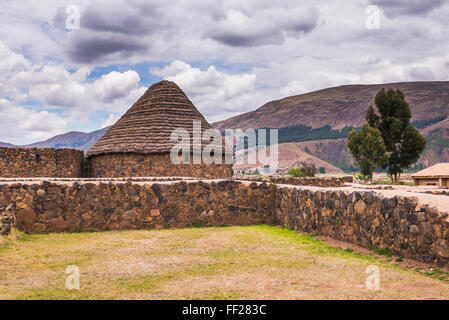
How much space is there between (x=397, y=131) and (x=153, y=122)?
34543 mm

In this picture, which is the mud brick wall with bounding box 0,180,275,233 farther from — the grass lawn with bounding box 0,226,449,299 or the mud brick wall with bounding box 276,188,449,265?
the mud brick wall with bounding box 276,188,449,265

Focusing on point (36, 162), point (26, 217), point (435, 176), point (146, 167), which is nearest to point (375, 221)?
point (26, 217)

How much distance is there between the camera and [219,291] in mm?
4625

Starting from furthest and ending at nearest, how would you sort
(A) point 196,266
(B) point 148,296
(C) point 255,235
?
(C) point 255,235 < (A) point 196,266 < (B) point 148,296

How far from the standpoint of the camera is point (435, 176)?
27922mm

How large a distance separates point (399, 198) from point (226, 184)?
5077 millimetres

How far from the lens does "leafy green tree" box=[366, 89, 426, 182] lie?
4772 centimetres

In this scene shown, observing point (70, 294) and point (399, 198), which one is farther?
point (399, 198)

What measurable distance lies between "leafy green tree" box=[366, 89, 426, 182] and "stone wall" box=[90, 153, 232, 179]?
32366mm

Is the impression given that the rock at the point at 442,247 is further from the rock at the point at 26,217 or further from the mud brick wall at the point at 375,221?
the rock at the point at 26,217

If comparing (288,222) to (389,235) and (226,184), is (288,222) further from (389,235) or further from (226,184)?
(389,235)

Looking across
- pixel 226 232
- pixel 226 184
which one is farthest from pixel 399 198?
pixel 226 184

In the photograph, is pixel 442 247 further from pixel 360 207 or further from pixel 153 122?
pixel 153 122
